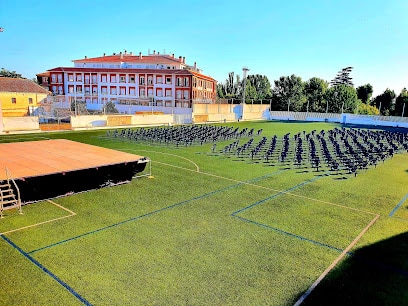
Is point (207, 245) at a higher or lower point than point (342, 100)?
lower

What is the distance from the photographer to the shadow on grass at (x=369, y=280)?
5594 mm

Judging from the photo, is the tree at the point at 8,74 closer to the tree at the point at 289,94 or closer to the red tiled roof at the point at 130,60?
the red tiled roof at the point at 130,60

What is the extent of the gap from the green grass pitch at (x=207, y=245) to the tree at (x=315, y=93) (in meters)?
64.2

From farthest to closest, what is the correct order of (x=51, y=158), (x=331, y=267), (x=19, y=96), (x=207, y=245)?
1. (x=19, y=96)
2. (x=51, y=158)
3. (x=207, y=245)
4. (x=331, y=267)

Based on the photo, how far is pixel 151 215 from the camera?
9250mm

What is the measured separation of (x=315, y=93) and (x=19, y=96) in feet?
214

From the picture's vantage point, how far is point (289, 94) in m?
75.8

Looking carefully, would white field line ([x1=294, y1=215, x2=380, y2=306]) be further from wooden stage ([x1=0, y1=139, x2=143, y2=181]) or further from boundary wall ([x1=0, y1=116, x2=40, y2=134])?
boundary wall ([x1=0, y1=116, x2=40, y2=134])

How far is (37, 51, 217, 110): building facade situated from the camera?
6128 cm

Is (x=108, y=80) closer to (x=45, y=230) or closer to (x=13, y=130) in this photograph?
(x=13, y=130)

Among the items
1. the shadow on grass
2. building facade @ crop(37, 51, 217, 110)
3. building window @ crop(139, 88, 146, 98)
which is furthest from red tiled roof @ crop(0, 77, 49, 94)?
the shadow on grass

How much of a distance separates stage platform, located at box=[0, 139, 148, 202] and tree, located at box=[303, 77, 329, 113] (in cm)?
6674

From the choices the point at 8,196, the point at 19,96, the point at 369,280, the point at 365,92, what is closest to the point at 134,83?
the point at 19,96

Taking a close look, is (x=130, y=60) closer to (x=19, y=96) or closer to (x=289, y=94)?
(x=19, y=96)
